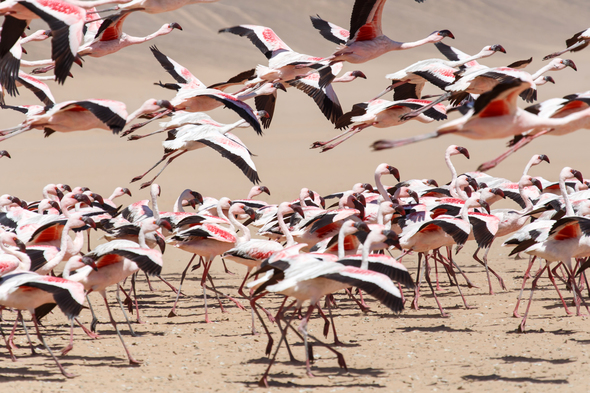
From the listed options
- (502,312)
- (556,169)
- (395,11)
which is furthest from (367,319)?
(395,11)

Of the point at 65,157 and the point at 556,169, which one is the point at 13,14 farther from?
the point at 65,157

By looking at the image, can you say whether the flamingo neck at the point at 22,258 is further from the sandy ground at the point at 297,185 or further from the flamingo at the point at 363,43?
the flamingo at the point at 363,43

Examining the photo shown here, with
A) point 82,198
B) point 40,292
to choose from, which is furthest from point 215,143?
point 40,292

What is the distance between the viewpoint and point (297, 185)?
2341cm

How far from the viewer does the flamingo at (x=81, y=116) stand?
7047 millimetres

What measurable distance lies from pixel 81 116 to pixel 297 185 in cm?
1601

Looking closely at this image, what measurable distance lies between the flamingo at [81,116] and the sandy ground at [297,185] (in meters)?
2.33

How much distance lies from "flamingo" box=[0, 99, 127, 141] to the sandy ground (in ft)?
7.64

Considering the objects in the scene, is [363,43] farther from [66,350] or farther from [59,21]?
[66,350]

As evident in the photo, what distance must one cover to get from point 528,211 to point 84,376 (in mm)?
6868

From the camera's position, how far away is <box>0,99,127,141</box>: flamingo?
705 centimetres

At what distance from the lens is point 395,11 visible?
71.9 meters

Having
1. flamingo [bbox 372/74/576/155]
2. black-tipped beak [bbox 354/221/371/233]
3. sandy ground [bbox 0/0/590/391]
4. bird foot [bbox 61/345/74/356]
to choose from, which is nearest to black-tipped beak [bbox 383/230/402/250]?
black-tipped beak [bbox 354/221/371/233]

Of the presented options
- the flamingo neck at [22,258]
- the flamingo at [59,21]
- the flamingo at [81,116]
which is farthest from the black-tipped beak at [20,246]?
the flamingo at [59,21]
